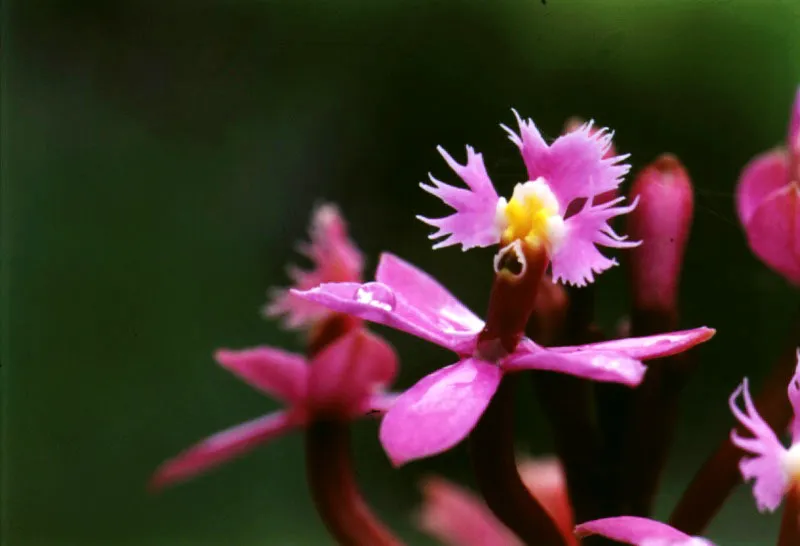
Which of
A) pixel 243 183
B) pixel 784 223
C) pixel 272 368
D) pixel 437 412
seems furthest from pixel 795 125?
pixel 243 183

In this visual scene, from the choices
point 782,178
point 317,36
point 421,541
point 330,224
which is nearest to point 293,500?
point 421,541

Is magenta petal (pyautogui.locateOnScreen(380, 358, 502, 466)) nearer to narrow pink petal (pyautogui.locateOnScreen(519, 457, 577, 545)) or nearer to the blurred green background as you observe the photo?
narrow pink petal (pyautogui.locateOnScreen(519, 457, 577, 545))

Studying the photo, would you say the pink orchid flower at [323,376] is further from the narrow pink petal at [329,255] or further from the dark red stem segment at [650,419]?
the dark red stem segment at [650,419]

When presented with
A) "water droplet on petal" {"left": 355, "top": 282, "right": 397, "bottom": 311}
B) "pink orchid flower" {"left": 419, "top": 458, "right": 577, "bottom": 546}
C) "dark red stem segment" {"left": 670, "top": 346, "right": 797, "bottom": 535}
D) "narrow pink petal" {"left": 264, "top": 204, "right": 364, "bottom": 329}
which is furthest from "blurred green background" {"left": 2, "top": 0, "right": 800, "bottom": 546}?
"water droplet on petal" {"left": 355, "top": 282, "right": 397, "bottom": 311}

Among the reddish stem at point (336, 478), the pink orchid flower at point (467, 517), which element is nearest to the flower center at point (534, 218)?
the reddish stem at point (336, 478)

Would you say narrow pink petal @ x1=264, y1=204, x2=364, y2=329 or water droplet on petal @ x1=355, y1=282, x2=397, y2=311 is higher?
water droplet on petal @ x1=355, y1=282, x2=397, y2=311

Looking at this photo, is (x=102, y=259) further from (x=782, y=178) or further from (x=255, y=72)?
(x=782, y=178)
